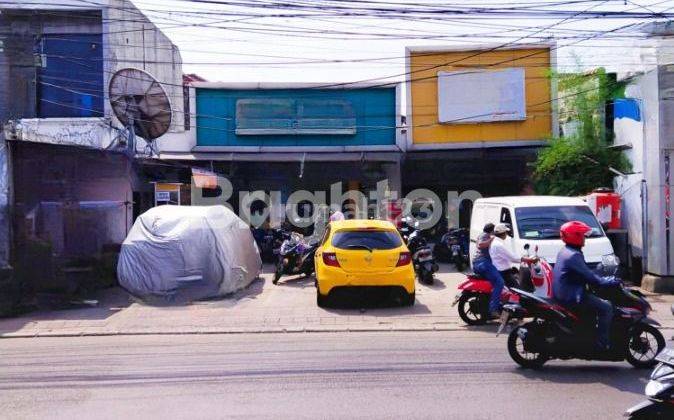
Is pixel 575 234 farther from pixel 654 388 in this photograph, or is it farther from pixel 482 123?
pixel 482 123

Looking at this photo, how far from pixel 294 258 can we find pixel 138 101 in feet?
17.8

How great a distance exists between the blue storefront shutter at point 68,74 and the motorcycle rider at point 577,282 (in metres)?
16.9

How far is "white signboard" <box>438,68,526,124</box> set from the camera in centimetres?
2067

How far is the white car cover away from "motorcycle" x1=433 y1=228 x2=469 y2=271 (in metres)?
6.05

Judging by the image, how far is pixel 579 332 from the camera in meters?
7.53

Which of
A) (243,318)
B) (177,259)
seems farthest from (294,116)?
(243,318)

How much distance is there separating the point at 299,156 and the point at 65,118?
6.84m

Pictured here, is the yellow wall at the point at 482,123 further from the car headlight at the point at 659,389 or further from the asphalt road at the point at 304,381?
the car headlight at the point at 659,389

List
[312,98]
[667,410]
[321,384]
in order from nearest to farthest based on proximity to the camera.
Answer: [667,410] < [321,384] < [312,98]

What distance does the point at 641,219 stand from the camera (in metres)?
14.7

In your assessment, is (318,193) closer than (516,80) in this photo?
No

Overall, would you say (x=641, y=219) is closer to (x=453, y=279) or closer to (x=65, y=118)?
(x=453, y=279)

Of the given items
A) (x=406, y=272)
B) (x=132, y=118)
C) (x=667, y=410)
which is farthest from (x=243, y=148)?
(x=667, y=410)

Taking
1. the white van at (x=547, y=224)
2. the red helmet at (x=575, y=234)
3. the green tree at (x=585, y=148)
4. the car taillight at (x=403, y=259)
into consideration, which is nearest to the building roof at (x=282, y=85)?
the green tree at (x=585, y=148)
